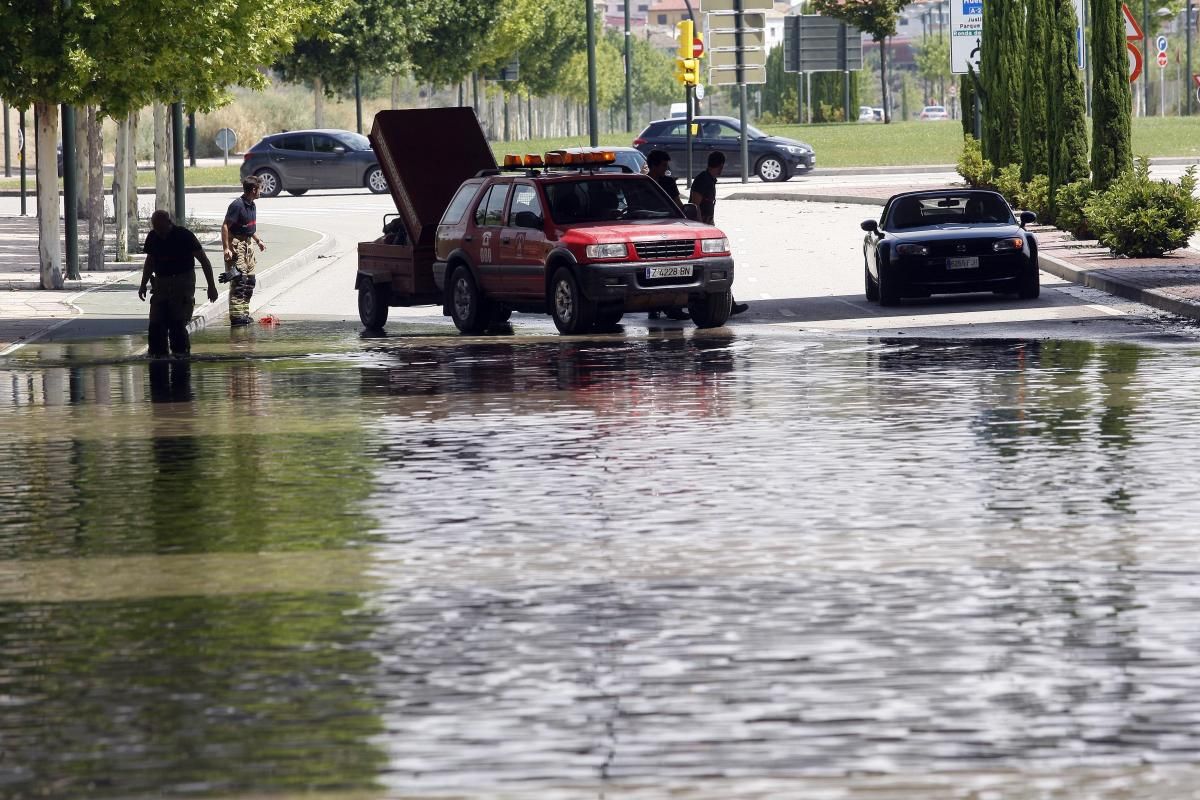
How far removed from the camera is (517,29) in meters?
94.1

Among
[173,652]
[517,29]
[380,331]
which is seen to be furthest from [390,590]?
[517,29]

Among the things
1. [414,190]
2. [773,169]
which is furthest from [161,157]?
[773,169]

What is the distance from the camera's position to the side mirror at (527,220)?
938 inches

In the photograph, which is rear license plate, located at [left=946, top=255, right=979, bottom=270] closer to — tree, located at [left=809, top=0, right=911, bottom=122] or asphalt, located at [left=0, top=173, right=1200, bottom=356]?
asphalt, located at [left=0, top=173, right=1200, bottom=356]

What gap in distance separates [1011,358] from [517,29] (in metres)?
76.3

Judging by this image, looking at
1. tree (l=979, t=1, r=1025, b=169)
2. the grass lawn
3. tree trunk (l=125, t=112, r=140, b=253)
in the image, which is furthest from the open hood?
the grass lawn

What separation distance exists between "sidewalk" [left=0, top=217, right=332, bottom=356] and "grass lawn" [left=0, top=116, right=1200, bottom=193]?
25.1 metres

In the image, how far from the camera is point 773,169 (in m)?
63.7

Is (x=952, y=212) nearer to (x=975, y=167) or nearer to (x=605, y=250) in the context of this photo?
(x=605, y=250)

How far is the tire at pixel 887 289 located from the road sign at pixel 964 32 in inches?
995

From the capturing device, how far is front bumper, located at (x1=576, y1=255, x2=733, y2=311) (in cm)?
2297

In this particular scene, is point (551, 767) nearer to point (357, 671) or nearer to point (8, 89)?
point (357, 671)

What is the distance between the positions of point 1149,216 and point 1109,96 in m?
4.55

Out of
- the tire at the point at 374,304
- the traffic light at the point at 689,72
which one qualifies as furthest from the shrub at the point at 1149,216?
the traffic light at the point at 689,72
